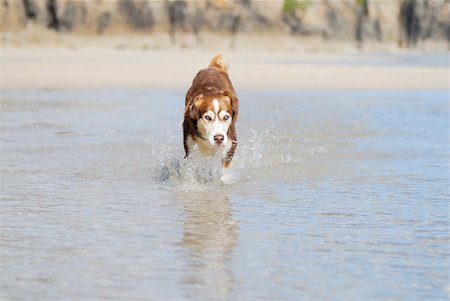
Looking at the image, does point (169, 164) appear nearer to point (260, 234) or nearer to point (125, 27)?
point (260, 234)

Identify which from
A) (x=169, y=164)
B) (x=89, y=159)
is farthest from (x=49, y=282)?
(x=89, y=159)

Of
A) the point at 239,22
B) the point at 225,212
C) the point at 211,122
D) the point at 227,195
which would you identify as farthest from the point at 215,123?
the point at 239,22

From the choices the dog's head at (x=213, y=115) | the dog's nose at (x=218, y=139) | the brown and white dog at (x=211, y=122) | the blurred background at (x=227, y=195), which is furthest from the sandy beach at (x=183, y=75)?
the dog's nose at (x=218, y=139)

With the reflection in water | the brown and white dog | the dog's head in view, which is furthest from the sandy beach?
the reflection in water

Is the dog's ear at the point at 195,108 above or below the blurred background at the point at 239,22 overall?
above

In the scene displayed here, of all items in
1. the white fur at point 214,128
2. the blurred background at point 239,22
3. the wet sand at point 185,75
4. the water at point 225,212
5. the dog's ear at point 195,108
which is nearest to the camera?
the water at point 225,212

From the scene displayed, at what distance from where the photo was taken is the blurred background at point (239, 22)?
161 feet

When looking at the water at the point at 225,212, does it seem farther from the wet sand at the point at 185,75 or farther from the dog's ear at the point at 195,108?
the wet sand at the point at 185,75

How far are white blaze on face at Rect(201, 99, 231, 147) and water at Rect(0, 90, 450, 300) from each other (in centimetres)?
43

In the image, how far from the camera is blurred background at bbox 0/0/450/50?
4912 centimetres

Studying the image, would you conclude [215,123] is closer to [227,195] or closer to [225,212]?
[227,195]

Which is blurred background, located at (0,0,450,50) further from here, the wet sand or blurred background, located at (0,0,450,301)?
blurred background, located at (0,0,450,301)

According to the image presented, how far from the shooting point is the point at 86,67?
2794cm

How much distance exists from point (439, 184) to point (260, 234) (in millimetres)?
2942
